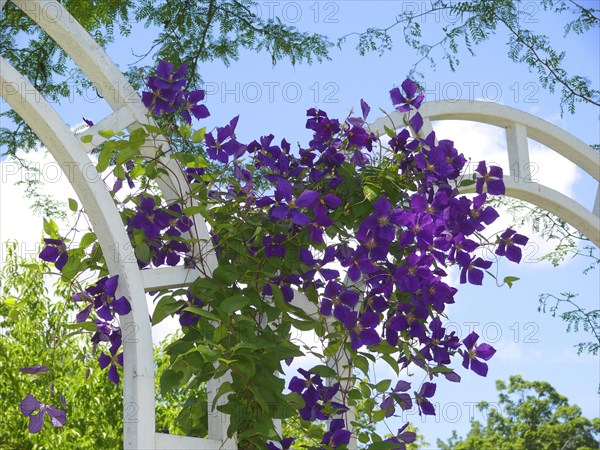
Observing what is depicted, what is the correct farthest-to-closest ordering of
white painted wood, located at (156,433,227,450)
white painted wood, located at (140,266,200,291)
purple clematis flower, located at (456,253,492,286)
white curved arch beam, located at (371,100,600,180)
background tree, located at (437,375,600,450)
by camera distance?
background tree, located at (437,375,600,450)
white curved arch beam, located at (371,100,600,180)
purple clematis flower, located at (456,253,492,286)
white painted wood, located at (140,266,200,291)
white painted wood, located at (156,433,227,450)

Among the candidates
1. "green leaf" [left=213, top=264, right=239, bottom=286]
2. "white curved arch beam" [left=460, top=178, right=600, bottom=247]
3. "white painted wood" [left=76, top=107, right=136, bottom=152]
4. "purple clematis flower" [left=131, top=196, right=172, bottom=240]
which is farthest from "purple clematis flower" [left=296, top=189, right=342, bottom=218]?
"white curved arch beam" [left=460, top=178, right=600, bottom=247]

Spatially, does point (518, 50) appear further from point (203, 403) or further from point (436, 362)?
point (203, 403)

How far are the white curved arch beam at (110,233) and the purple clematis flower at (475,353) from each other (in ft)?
3.30

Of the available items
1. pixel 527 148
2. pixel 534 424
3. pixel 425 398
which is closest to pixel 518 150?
pixel 527 148

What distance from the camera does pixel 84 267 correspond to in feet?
7.58

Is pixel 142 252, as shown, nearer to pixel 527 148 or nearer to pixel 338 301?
pixel 338 301

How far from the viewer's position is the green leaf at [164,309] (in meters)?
2.22

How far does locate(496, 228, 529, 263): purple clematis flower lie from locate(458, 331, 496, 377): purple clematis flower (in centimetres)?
27

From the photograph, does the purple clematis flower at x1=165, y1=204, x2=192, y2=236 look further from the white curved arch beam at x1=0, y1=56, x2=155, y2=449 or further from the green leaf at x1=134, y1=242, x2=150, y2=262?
the white curved arch beam at x1=0, y1=56, x2=155, y2=449

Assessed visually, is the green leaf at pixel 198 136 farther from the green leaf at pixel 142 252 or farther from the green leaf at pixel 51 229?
the green leaf at pixel 51 229

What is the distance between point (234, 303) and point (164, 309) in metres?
0.19

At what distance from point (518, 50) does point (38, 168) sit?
2.76 m

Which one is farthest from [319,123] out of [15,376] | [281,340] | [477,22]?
[15,376]

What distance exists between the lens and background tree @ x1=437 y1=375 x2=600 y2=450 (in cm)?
1691
